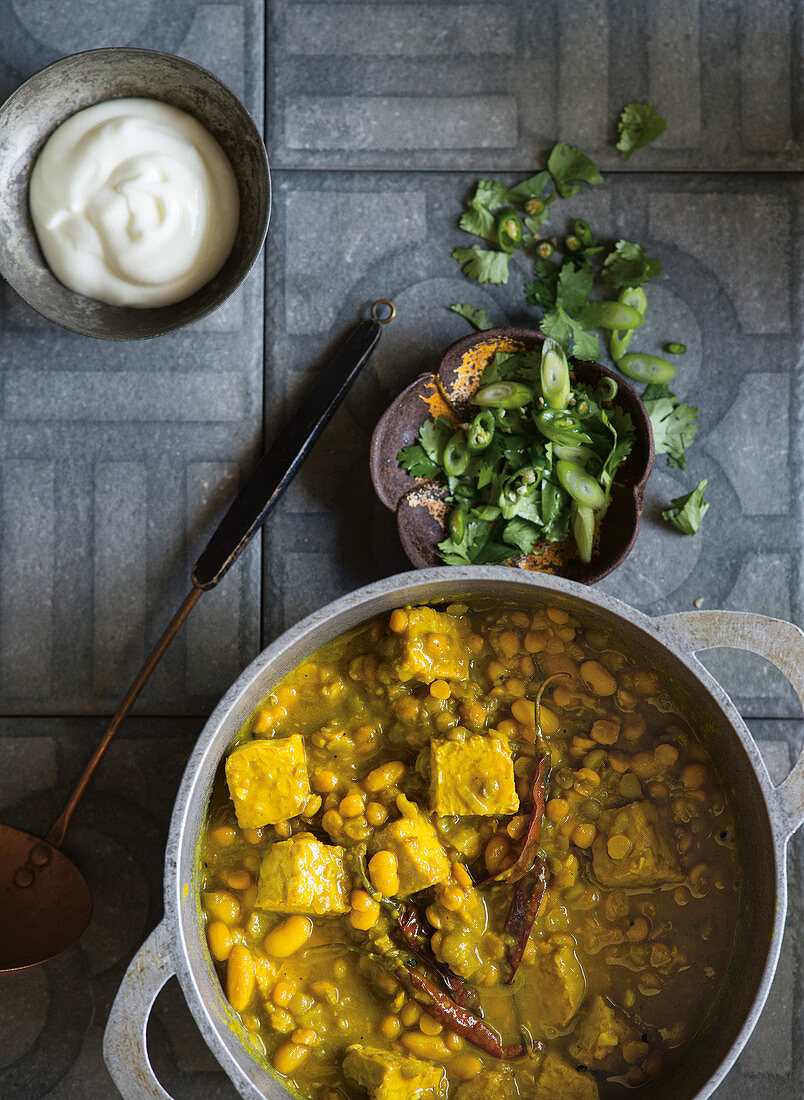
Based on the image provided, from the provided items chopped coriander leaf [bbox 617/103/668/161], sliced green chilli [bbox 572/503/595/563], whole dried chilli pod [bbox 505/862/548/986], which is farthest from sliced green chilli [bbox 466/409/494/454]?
whole dried chilli pod [bbox 505/862/548/986]

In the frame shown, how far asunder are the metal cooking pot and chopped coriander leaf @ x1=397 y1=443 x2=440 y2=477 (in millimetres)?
315

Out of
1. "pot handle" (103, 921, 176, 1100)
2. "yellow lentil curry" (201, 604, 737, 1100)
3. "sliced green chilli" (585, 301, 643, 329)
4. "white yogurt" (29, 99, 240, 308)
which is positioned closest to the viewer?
"pot handle" (103, 921, 176, 1100)

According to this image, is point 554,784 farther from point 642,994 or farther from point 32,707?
point 32,707

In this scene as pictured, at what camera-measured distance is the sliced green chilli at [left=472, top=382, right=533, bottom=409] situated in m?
1.64

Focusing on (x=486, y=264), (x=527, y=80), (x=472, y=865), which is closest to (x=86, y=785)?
(x=472, y=865)

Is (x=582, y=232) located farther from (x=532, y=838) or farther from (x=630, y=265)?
(x=532, y=838)

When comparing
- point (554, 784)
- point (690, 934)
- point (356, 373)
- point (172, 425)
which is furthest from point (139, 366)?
point (690, 934)

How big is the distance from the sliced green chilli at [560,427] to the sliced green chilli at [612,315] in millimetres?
241

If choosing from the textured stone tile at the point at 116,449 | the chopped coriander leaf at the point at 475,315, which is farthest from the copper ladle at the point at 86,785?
the chopped coriander leaf at the point at 475,315

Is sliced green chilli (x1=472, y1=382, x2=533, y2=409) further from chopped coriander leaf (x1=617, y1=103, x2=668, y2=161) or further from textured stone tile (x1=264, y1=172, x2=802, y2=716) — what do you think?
chopped coriander leaf (x1=617, y1=103, x2=668, y2=161)

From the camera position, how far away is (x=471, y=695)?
5.00 feet

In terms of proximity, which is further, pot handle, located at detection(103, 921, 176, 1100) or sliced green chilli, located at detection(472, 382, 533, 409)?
sliced green chilli, located at detection(472, 382, 533, 409)

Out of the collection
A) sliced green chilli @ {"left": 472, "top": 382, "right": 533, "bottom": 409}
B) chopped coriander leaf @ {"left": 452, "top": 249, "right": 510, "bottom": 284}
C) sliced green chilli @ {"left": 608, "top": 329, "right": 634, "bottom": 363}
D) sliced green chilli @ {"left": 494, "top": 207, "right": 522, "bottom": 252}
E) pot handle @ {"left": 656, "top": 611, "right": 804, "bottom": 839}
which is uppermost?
sliced green chilli @ {"left": 494, "top": 207, "right": 522, "bottom": 252}

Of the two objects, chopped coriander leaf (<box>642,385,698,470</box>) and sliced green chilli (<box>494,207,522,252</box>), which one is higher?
sliced green chilli (<box>494,207,522,252</box>)
